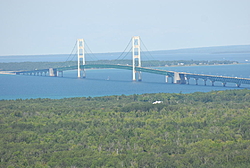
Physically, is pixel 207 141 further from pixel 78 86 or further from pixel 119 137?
pixel 78 86

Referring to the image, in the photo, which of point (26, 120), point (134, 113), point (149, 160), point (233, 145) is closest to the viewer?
point (149, 160)

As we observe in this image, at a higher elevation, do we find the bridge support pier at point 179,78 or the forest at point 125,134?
the bridge support pier at point 179,78

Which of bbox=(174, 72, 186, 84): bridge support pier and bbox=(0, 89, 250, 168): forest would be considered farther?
bbox=(174, 72, 186, 84): bridge support pier

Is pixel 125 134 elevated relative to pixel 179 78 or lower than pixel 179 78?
lower

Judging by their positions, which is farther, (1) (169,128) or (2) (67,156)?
(1) (169,128)

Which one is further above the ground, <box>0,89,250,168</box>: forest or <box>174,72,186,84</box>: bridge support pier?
<box>174,72,186,84</box>: bridge support pier

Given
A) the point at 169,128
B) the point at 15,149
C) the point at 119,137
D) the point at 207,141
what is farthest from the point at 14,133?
the point at 207,141

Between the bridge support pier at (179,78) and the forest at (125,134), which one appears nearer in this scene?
the forest at (125,134)

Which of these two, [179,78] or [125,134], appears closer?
[125,134]
